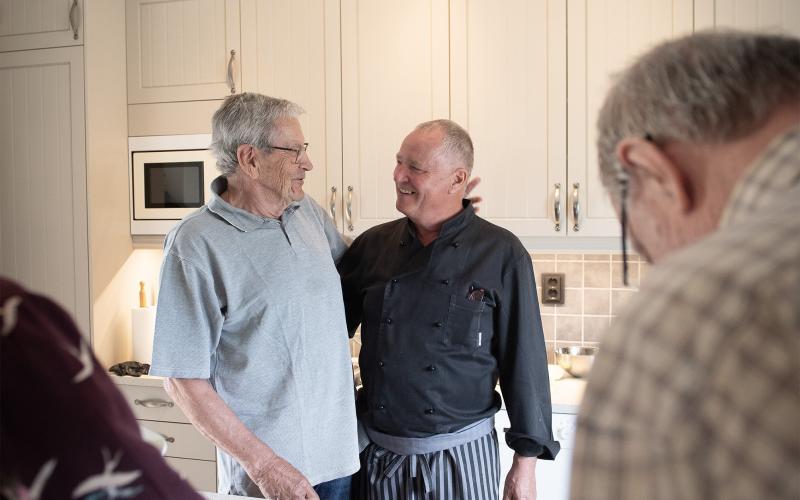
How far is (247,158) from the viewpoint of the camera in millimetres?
1565

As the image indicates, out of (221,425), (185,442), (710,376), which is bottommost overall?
(185,442)

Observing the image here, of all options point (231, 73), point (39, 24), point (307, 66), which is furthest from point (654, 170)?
point (39, 24)

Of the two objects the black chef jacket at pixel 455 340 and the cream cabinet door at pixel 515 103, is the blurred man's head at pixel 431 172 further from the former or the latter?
the cream cabinet door at pixel 515 103

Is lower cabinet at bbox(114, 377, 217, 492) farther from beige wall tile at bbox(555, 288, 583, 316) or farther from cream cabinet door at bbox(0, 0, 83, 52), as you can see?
beige wall tile at bbox(555, 288, 583, 316)

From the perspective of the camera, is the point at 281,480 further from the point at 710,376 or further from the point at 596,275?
the point at 596,275

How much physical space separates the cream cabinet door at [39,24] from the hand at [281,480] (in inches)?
74.7

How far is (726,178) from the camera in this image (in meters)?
0.53

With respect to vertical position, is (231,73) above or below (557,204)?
above

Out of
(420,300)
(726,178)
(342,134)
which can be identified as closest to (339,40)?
(342,134)

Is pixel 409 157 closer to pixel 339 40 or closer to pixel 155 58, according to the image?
pixel 339 40

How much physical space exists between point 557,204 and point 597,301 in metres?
0.56

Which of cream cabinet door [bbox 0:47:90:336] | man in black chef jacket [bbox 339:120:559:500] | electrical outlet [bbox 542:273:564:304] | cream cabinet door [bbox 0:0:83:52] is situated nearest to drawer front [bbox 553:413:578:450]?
man in black chef jacket [bbox 339:120:559:500]

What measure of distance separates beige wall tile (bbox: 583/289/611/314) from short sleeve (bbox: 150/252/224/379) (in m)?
1.67

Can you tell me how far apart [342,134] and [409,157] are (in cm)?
91
